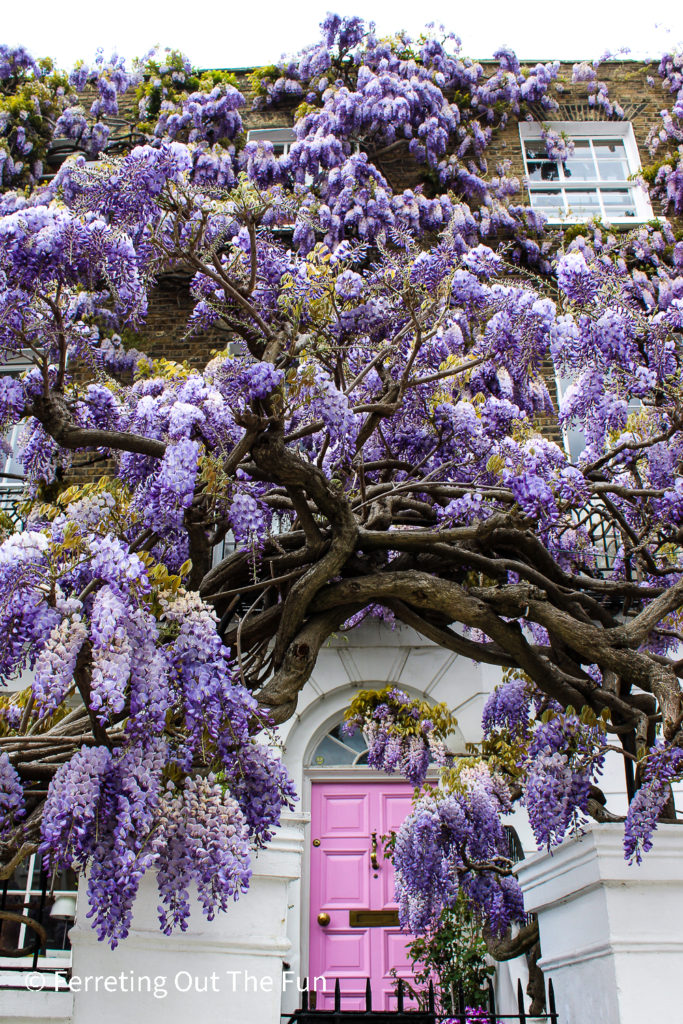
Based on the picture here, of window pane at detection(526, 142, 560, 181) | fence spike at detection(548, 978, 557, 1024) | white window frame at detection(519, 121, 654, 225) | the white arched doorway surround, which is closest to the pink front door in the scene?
the white arched doorway surround

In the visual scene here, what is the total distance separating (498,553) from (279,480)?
136cm

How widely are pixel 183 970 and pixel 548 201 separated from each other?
10.8 meters

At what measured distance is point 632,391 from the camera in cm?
544

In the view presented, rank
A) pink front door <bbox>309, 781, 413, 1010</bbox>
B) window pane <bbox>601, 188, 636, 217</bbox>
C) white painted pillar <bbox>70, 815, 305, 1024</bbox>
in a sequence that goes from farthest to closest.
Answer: window pane <bbox>601, 188, 636, 217</bbox>
pink front door <bbox>309, 781, 413, 1010</bbox>
white painted pillar <bbox>70, 815, 305, 1024</bbox>

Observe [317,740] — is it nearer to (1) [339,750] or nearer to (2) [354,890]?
(1) [339,750]

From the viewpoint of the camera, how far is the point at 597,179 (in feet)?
37.9

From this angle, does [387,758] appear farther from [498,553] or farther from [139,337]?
[139,337]

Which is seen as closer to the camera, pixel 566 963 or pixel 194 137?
pixel 566 963

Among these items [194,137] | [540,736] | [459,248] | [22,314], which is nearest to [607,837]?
[540,736]

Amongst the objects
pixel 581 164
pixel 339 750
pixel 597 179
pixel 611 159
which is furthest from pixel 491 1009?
pixel 611 159

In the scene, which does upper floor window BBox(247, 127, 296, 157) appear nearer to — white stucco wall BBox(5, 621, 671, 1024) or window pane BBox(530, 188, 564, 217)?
window pane BBox(530, 188, 564, 217)

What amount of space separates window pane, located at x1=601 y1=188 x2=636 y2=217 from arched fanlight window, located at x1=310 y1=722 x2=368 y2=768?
297 inches

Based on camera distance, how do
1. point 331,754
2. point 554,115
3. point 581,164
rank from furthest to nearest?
point 554,115 < point 581,164 < point 331,754

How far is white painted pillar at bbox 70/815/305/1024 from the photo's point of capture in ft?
9.16
